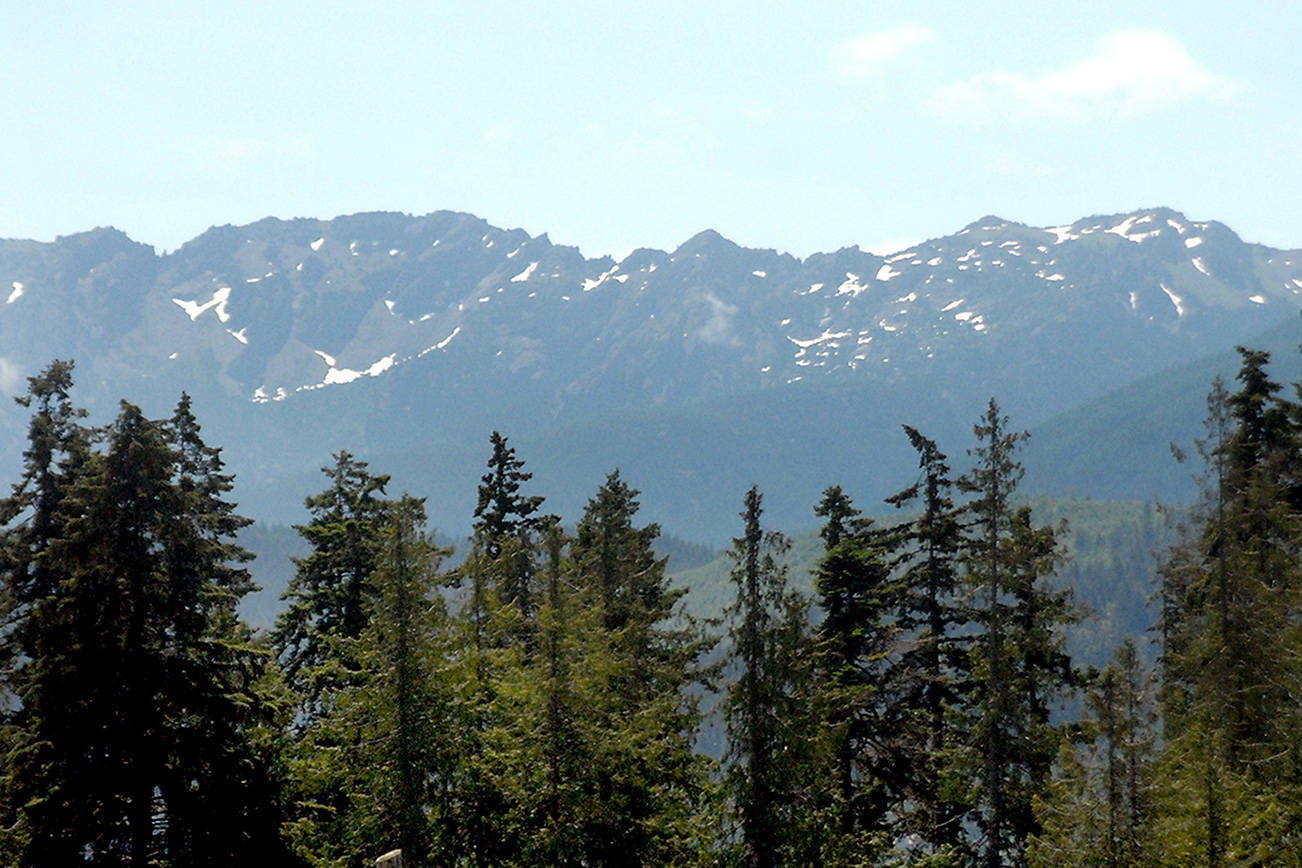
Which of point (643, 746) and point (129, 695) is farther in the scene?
point (643, 746)

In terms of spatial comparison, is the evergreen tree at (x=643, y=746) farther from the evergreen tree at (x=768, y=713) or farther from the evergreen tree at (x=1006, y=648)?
the evergreen tree at (x=1006, y=648)

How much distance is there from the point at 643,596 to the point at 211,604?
17051 millimetres

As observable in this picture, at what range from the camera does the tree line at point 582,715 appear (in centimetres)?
2336

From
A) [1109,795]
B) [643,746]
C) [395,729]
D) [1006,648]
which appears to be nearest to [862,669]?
[1006,648]

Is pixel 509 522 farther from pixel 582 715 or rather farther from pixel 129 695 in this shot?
pixel 129 695

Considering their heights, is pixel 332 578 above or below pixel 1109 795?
above

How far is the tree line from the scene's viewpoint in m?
23.4

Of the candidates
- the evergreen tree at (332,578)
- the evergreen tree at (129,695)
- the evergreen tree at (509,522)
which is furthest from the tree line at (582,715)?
the evergreen tree at (509,522)

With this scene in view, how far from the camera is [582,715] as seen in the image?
25578 mm

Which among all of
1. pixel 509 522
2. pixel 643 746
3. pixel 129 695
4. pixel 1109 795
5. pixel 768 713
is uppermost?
pixel 509 522

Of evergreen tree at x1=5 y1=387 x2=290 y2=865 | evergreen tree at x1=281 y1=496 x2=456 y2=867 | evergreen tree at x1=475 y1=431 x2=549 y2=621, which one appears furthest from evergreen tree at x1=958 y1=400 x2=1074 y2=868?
evergreen tree at x1=5 y1=387 x2=290 y2=865

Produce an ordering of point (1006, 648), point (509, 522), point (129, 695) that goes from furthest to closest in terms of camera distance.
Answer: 1. point (509, 522)
2. point (1006, 648)
3. point (129, 695)

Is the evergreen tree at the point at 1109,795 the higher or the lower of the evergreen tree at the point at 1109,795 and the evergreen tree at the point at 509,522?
the lower

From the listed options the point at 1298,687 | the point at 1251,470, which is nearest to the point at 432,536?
the point at 1298,687
